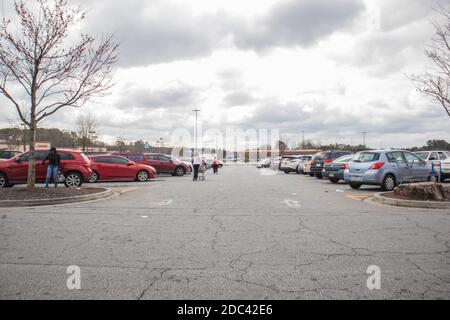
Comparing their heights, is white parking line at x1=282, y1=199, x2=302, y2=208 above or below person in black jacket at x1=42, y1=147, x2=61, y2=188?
below

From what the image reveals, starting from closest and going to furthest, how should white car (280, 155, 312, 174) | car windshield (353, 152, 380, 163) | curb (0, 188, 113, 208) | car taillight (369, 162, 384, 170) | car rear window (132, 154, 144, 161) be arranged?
curb (0, 188, 113, 208) < car taillight (369, 162, 384, 170) < car windshield (353, 152, 380, 163) < car rear window (132, 154, 144, 161) < white car (280, 155, 312, 174)

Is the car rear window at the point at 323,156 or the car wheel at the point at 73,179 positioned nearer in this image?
the car wheel at the point at 73,179

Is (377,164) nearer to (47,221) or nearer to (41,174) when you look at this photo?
(47,221)

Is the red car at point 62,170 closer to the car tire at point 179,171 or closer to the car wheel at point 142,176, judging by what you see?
the car wheel at point 142,176

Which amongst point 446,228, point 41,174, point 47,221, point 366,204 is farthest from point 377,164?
point 41,174

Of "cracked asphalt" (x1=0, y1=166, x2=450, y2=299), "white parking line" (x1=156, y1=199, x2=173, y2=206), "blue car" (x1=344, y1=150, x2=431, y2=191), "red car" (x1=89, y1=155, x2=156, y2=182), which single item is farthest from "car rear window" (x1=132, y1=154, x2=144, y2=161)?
"cracked asphalt" (x1=0, y1=166, x2=450, y2=299)

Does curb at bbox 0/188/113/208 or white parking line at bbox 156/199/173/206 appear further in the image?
white parking line at bbox 156/199/173/206

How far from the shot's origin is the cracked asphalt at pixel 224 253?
4.06 metres

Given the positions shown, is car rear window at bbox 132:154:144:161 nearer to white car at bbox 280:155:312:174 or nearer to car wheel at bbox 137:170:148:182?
car wheel at bbox 137:170:148:182

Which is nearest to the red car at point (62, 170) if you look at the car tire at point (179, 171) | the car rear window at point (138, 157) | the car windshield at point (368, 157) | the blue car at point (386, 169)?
the car rear window at point (138, 157)

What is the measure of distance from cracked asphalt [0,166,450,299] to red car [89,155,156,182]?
1003cm

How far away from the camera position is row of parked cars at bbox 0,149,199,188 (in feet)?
52.5

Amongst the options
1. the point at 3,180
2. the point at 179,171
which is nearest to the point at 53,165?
the point at 3,180

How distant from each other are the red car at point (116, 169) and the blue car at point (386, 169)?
11008 mm
